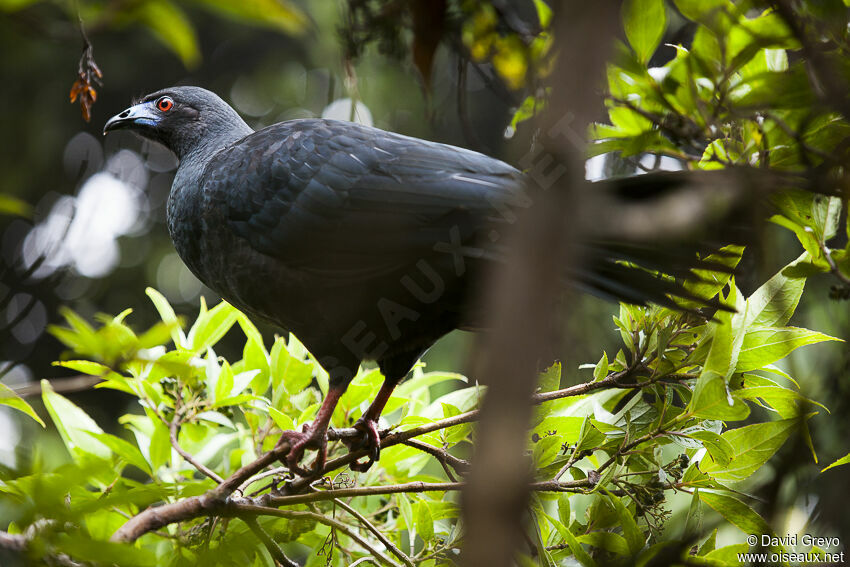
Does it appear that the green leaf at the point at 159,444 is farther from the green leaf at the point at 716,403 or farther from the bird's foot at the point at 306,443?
the green leaf at the point at 716,403

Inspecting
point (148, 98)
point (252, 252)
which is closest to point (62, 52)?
point (148, 98)

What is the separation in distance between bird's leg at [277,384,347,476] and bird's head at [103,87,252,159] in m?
1.46

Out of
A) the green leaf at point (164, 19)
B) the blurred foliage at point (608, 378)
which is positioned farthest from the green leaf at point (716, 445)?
the green leaf at point (164, 19)

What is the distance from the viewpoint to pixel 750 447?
6.19 feet

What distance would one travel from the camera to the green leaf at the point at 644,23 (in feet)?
5.96

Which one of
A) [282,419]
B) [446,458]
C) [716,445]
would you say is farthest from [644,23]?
[282,419]

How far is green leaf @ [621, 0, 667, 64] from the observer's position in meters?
1.82

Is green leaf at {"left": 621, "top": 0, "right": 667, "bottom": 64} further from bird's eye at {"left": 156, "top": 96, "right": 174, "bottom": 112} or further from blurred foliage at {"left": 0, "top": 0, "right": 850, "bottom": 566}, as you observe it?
bird's eye at {"left": 156, "top": 96, "right": 174, "bottom": 112}

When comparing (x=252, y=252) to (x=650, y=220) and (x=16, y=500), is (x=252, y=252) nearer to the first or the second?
(x=16, y=500)

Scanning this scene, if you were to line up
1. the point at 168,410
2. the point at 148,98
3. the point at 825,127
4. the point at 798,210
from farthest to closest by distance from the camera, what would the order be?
the point at 148,98, the point at 168,410, the point at 798,210, the point at 825,127

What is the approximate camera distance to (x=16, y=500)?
1142 millimetres

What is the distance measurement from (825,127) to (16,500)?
71.2 inches

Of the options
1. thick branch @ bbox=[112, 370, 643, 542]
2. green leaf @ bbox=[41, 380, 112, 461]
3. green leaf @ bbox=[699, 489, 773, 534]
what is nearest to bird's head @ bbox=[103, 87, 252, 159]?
green leaf @ bbox=[41, 380, 112, 461]

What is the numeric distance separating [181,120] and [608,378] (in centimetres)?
237
